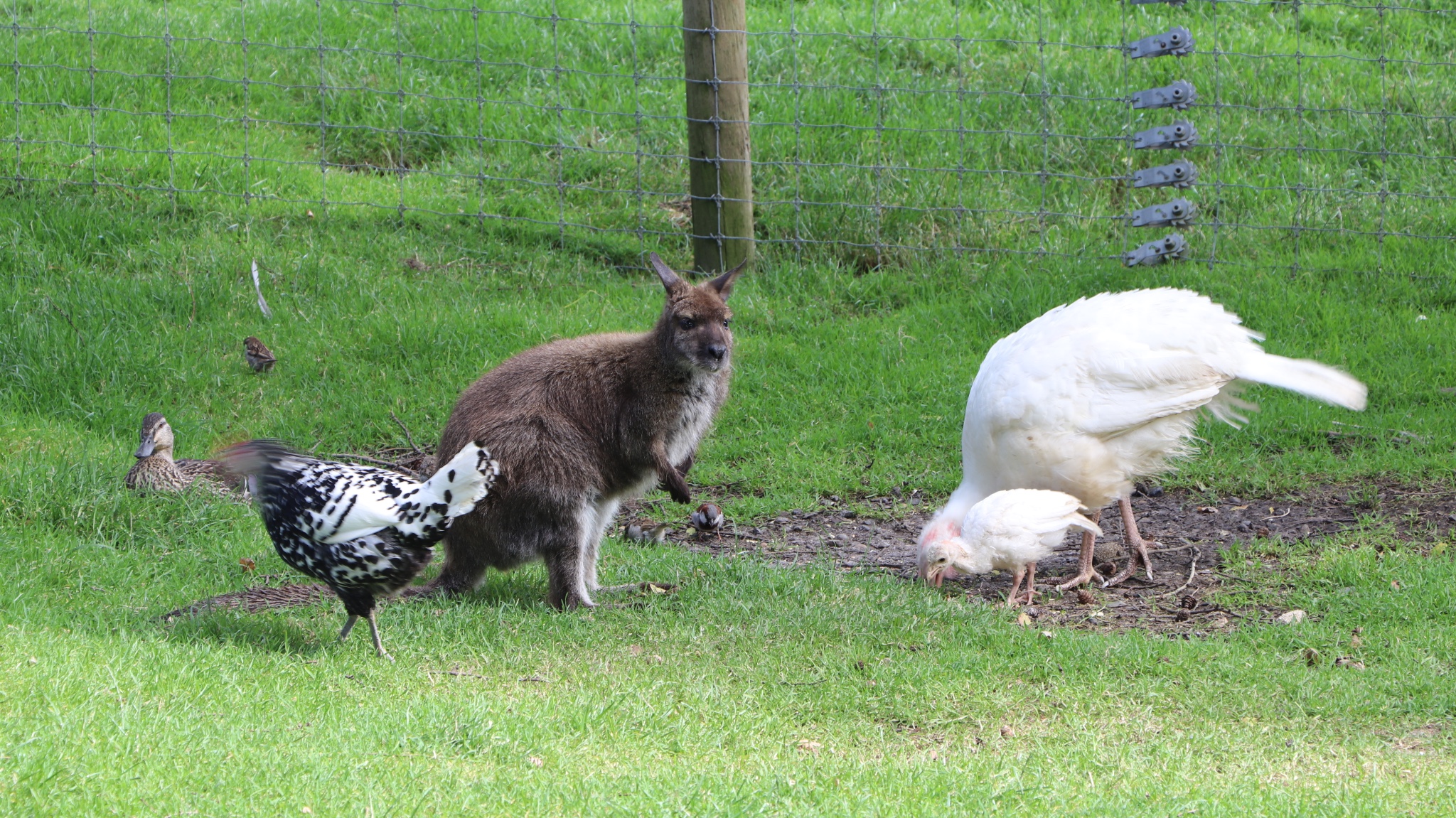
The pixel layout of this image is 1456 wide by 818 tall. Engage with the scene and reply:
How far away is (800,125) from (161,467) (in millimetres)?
4769

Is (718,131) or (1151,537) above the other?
(718,131)

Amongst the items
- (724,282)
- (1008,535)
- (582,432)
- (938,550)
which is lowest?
(938,550)

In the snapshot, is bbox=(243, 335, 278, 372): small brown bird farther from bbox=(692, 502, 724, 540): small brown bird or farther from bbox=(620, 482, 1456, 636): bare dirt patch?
bbox=(692, 502, 724, 540): small brown bird

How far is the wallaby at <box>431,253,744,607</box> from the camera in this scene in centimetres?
531

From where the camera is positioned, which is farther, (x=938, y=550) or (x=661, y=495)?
(x=661, y=495)

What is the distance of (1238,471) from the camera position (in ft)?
22.5

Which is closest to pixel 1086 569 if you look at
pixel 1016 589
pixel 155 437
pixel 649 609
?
pixel 1016 589

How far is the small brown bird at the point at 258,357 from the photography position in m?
7.73

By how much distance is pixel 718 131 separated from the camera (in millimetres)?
8586

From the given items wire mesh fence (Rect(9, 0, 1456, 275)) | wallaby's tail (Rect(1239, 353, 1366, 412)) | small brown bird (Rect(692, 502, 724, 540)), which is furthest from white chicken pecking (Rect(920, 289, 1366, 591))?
wire mesh fence (Rect(9, 0, 1456, 275))

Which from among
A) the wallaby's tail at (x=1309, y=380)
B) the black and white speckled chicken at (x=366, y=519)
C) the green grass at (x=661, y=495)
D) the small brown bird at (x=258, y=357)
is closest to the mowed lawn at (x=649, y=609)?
the green grass at (x=661, y=495)

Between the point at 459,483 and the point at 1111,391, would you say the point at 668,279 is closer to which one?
the point at 459,483

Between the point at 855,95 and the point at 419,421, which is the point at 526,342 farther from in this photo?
the point at 855,95

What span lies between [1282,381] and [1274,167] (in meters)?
4.38
